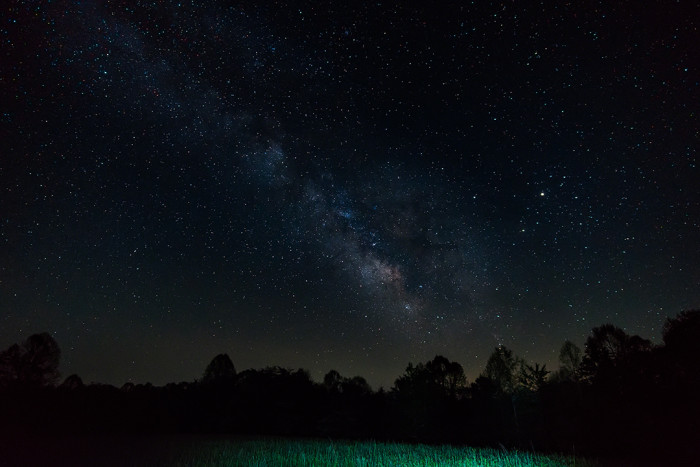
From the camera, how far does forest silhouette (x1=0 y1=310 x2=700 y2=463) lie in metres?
23.1

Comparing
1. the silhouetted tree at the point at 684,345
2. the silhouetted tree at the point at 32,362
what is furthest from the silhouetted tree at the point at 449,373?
the silhouetted tree at the point at 32,362

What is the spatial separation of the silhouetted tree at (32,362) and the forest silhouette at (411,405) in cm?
9

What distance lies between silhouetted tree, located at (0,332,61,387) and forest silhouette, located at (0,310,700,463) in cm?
9

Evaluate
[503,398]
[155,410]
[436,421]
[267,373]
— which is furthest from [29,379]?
[503,398]

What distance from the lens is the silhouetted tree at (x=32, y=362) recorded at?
34.5m

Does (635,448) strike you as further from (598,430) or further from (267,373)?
(267,373)

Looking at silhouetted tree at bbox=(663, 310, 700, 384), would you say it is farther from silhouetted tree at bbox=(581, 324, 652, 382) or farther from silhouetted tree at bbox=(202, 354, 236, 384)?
silhouetted tree at bbox=(202, 354, 236, 384)

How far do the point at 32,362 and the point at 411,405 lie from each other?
35.7 m

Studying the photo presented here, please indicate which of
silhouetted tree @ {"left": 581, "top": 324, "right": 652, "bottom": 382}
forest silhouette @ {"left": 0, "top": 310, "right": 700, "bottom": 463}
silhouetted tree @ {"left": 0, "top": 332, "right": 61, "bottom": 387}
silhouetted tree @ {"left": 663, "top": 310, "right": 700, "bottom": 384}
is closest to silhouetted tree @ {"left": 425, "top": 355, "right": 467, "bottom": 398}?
forest silhouette @ {"left": 0, "top": 310, "right": 700, "bottom": 463}

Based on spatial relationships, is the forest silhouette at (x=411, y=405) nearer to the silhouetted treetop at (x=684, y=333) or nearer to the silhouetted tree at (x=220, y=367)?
the silhouetted treetop at (x=684, y=333)

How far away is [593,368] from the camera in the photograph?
29.6m

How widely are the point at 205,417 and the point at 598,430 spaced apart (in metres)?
32.1

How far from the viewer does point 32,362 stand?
36.9 m

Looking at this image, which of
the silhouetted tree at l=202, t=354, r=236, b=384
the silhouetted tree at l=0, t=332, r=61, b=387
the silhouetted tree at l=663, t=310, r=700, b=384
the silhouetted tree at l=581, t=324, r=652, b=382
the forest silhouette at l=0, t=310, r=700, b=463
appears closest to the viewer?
the silhouetted tree at l=663, t=310, r=700, b=384
